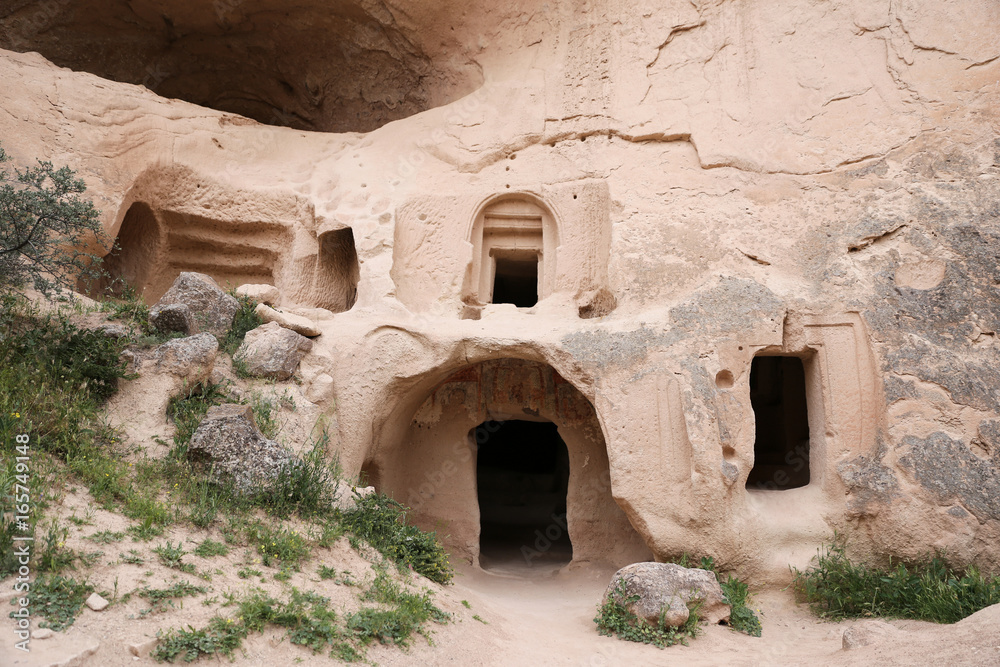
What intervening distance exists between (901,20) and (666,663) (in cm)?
694

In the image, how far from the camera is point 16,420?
504cm

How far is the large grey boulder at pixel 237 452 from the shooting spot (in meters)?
5.47

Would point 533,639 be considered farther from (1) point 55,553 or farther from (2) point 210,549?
(1) point 55,553

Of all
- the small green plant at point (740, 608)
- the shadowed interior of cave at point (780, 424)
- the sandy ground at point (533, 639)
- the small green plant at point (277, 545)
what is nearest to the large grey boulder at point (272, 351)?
the small green plant at point (277, 545)

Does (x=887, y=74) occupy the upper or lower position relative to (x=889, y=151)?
upper

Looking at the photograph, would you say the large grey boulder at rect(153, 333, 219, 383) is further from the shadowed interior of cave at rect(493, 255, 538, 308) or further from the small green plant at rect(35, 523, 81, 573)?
the shadowed interior of cave at rect(493, 255, 538, 308)

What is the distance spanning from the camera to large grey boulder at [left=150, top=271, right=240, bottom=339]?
697 centimetres

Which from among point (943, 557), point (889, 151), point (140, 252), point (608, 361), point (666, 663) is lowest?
point (666, 663)

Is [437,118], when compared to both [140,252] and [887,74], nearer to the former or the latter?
[140,252]

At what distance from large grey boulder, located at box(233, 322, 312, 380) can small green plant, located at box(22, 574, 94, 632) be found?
3079 millimetres

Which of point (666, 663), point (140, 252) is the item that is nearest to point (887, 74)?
point (666, 663)

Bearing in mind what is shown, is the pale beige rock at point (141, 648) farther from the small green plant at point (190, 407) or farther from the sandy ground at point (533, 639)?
the small green plant at point (190, 407)

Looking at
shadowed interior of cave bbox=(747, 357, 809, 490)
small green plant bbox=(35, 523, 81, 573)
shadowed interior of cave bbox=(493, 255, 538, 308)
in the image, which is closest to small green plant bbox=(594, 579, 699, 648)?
small green plant bbox=(35, 523, 81, 573)

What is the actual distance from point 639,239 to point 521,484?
7.37 metres
